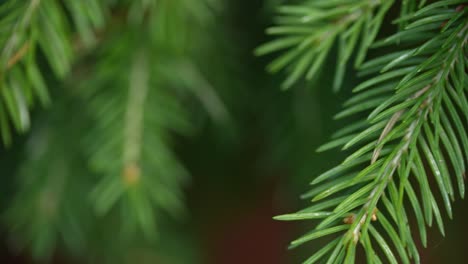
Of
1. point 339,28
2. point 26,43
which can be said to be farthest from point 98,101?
point 339,28

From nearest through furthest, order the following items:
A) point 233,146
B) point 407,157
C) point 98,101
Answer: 1. point 407,157
2. point 98,101
3. point 233,146

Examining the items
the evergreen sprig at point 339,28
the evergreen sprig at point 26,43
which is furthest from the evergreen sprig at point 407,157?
the evergreen sprig at point 26,43

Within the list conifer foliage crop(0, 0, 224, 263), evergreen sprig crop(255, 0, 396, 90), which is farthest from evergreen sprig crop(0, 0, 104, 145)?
evergreen sprig crop(255, 0, 396, 90)

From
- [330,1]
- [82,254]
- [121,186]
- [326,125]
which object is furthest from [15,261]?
[330,1]

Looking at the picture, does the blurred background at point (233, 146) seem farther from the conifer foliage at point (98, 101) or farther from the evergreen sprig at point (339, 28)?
the evergreen sprig at point (339, 28)

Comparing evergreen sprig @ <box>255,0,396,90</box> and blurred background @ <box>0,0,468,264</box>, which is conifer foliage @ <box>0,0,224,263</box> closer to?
blurred background @ <box>0,0,468,264</box>

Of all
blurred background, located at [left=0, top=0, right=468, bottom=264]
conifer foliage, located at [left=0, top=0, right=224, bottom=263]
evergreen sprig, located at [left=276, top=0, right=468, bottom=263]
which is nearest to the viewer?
evergreen sprig, located at [left=276, top=0, right=468, bottom=263]

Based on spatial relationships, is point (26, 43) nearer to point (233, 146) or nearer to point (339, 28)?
point (339, 28)

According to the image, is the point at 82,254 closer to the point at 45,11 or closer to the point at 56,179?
the point at 56,179
